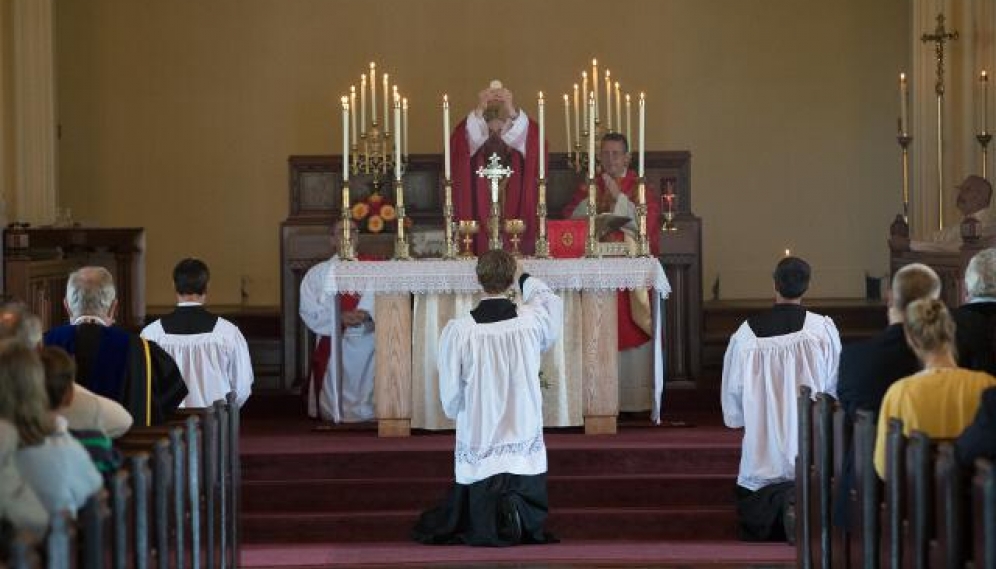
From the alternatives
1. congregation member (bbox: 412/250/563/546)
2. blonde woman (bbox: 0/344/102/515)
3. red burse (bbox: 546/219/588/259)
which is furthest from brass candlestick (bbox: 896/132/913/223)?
blonde woman (bbox: 0/344/102/515)

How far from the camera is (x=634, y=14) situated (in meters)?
16.8

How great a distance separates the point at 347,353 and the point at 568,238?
1743mm

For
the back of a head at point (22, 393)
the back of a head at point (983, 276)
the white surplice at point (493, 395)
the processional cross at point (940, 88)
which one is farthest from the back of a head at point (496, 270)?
the processional cross at point (940, 88)

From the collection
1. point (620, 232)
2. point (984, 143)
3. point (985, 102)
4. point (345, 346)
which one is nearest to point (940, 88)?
point (985, 102)

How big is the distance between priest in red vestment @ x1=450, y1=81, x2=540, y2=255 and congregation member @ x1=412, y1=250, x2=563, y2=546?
Answer: 285 centimetres

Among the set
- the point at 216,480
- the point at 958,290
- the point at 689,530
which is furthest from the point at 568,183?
the point at 216,480

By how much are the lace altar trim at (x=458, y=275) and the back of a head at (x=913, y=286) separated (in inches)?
152

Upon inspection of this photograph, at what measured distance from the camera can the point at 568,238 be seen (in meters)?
11.7

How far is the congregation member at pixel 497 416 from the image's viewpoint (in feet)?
31.9

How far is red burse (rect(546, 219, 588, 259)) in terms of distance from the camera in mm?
11664

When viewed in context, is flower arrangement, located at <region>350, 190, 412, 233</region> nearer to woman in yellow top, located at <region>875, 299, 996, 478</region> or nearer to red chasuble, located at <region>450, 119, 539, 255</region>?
red chasuble, located at <region>450, 119, 539, 255</region>

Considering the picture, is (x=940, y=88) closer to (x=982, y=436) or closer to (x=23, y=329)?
(x=982, y=436)

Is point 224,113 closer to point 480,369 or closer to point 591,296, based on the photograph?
point 591,296

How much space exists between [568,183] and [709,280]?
9.56ft
